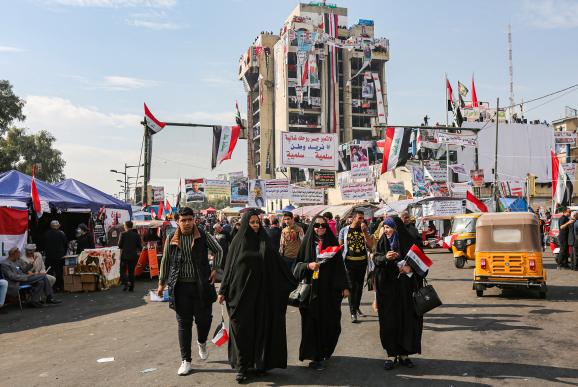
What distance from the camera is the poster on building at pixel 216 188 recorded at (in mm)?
41344

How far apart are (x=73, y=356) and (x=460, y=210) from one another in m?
23.3

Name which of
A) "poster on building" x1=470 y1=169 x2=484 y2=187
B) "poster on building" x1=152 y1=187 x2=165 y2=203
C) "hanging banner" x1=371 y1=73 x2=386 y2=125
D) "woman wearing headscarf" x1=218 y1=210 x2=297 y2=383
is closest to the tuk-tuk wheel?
"woman wearing headscarf" x1=218 y1=210 x2=297 y2=383

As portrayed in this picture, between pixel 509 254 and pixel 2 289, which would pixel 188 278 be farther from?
pixel 509 254

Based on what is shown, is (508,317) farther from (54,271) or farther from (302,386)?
(54,271)

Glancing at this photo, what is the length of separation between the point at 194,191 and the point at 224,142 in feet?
65.2

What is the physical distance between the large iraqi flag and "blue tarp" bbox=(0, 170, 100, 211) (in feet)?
3.03

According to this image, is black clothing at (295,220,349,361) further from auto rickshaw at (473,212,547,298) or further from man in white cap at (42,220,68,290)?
man in white cap at (42,220,68,290)

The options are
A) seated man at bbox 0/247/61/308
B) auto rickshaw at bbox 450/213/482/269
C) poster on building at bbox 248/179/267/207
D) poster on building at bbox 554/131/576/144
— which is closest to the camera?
seated man at bbox 0/247/61/308

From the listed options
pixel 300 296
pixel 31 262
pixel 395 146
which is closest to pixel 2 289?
pixel 31 262

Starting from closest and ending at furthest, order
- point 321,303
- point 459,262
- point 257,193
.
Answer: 1. point 321,303
2. point 459,262
3. point 257,193

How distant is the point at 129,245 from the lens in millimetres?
13352

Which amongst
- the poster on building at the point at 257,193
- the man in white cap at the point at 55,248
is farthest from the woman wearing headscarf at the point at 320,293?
the poster on building at the point at 257,193

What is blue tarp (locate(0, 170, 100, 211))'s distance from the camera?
14094 millimetres

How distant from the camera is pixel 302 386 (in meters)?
A: 5.20
